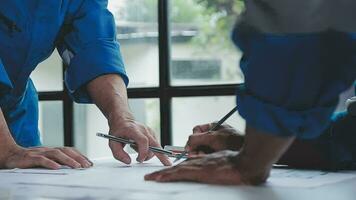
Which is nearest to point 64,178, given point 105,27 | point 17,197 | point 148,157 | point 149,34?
point 17,197

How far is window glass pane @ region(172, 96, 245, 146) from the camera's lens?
2.73 metres

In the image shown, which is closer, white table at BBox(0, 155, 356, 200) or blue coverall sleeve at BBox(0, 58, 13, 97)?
white table at BBox(0, 155, 356, 200)

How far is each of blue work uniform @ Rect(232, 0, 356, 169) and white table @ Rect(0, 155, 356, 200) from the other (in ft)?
0.33

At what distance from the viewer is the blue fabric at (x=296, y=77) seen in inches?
29.3

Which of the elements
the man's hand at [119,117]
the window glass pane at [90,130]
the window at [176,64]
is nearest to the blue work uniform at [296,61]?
the man's hand at [119,117]

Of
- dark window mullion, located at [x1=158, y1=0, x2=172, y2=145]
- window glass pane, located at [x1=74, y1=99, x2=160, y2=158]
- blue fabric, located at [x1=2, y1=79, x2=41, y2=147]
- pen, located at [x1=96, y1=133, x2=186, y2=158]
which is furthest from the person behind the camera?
window glass pane, located at [x1=74, y1=99, x2=160, y2=158]

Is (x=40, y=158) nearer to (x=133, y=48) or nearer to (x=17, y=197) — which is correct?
(x=17, y=197)

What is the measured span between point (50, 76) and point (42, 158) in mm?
2293

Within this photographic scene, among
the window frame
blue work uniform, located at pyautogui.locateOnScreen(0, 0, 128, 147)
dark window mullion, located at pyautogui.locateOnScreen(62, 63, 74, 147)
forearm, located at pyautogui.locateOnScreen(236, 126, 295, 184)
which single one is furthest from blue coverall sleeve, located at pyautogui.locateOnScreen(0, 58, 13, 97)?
dark window mullion, located at pyautogui.locateOnScreen(62, 63, 74, 147)

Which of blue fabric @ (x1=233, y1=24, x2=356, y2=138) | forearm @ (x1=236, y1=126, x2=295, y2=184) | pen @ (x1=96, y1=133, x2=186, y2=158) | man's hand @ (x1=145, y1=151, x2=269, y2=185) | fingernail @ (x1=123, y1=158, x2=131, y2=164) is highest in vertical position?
blue fabric @ (x1=233, y1=24, x2=356, y2=138)

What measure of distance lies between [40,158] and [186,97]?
161cm

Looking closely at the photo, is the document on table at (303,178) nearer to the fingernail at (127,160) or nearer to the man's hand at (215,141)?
the man's hand at (215,141)

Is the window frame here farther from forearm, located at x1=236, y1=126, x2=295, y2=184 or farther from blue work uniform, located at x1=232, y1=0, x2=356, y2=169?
blue work uniform, located at x1=232, y1=0, x2=356, y2=169

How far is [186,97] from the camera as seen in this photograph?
9.13ft
